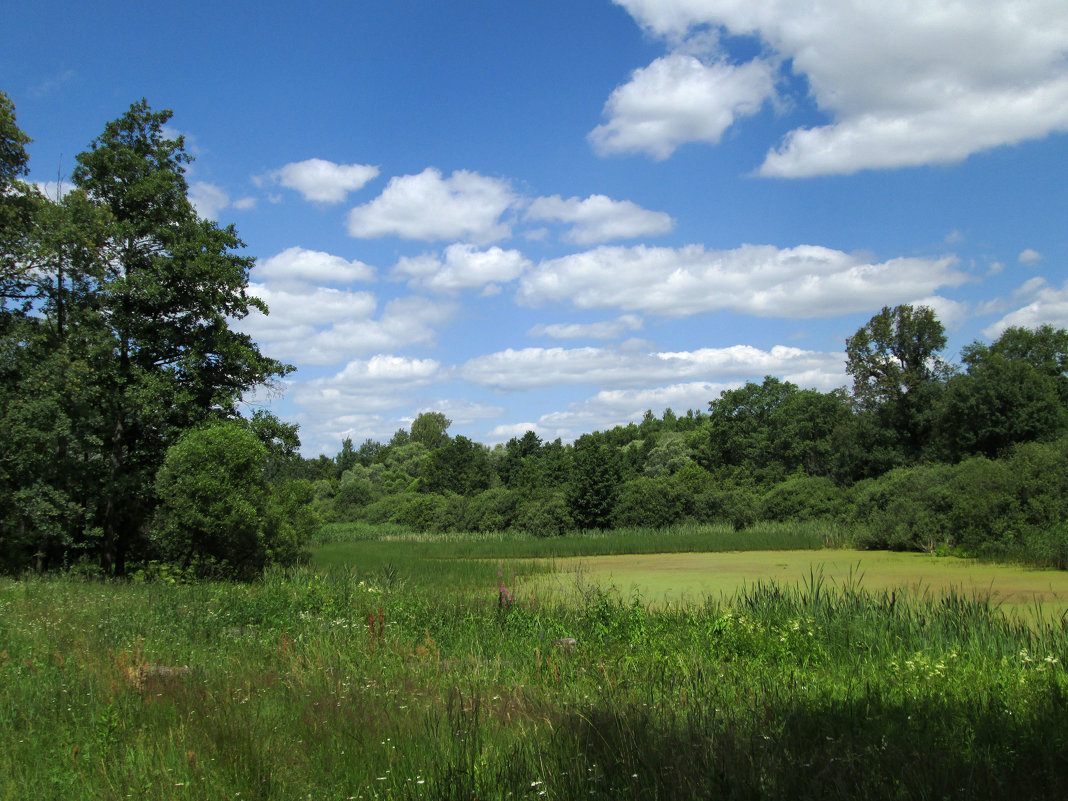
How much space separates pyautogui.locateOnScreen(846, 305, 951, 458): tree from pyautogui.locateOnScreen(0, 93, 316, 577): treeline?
1527 inches

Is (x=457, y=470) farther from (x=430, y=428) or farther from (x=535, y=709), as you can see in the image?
(x=535, y=709)

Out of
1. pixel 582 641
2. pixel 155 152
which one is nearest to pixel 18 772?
pixel 582 641

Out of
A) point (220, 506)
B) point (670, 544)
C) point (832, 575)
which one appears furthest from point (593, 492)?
point (220, 506)

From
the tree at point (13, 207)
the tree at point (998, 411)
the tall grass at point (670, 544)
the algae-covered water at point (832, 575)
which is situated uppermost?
the tree at point (13, 207)

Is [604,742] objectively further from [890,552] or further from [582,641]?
[890,552]

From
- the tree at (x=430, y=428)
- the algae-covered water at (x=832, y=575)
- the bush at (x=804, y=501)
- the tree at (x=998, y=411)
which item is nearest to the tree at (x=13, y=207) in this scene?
the algae-covered water at (x=832, y=575)

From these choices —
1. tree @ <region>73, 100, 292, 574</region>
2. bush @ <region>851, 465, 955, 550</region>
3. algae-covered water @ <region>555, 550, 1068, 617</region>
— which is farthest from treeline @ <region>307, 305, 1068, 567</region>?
tree @ <region>73, 100, 292, 574</region>

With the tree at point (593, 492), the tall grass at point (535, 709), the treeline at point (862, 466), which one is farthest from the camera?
the tree at point (593, 492)

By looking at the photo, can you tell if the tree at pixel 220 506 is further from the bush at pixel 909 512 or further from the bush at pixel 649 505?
the bush at pixel 649 505

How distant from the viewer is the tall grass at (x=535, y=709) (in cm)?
333

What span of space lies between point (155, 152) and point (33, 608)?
1695 centimetres

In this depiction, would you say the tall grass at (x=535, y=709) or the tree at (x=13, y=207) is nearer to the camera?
the tall grass at (x=535, y=709)

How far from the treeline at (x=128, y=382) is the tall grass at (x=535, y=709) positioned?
10668mm

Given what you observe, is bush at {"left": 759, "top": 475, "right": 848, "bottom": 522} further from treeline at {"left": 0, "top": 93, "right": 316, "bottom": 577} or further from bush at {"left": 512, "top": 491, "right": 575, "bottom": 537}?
treeline at {"left": 0, "top": 93, "right": 316, "bottom": 577}
